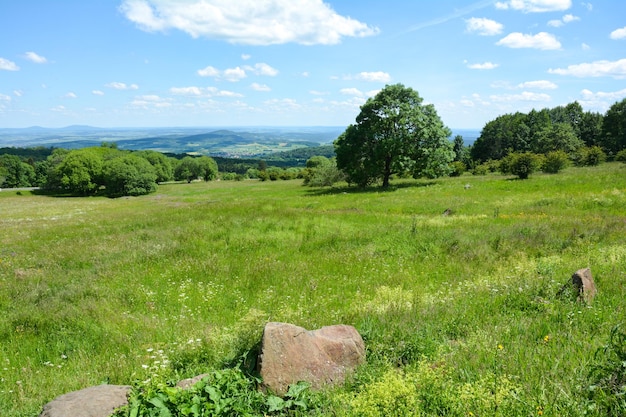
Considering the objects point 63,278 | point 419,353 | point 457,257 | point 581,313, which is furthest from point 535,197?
point 63,278

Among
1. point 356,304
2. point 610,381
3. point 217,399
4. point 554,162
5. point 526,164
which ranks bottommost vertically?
point 356,304

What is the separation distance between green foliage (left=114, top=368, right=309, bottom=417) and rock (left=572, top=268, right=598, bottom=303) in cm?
607

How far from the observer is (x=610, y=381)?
4.08m

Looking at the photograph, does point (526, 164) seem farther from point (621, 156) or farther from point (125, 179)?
point (125, 179)

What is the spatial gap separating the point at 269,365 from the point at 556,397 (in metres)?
3.50

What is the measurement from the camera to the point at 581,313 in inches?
252

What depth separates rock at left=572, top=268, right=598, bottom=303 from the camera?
7.06m

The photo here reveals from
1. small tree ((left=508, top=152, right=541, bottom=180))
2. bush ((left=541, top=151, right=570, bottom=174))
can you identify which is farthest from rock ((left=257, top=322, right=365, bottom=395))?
bush ((left=541, top=151, right=570, bottom=174))

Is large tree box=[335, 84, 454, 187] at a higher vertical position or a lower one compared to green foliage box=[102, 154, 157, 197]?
higher

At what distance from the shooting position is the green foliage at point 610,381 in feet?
12.2

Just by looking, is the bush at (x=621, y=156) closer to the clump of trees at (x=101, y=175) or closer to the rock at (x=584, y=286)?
the rock at (x=584, y=286)

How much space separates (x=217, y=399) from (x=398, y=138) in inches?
1520

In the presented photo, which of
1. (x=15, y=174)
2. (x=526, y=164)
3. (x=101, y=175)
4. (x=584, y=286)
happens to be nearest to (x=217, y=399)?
(x=584, y=286)

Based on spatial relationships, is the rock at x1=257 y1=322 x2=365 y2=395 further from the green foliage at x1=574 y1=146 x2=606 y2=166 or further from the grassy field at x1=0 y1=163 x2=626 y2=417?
the green foliage at x1=574 y1=146 x2=606 y2=166
